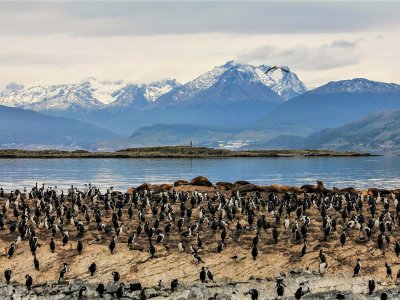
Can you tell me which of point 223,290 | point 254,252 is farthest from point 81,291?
point 254,252

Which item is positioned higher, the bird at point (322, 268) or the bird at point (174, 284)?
the bird at point (322, 268)

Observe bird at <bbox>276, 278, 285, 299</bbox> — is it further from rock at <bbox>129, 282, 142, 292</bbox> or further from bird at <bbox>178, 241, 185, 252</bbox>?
rock at <bbox>129, 282, 142, 292</bbox>

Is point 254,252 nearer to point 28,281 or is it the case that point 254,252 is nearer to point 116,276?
point 116,276

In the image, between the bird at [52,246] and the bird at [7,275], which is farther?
the bird at [52,246]

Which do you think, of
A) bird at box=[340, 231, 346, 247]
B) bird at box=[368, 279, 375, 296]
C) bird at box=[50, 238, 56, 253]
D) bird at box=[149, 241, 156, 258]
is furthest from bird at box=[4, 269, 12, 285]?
bird at box=[340, 231, 346, 247]

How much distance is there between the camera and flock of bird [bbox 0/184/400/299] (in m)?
40.4

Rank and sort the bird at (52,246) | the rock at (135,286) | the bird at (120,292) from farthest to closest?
the bird at (52,246) < the rock at (135,286) < the bird at (120,292)

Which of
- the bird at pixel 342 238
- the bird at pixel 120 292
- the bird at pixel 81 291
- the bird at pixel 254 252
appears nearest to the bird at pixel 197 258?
the bird at pixel 254 252

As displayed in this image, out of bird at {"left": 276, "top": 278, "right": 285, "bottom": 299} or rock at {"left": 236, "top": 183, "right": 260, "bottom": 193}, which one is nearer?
bird at {"left": 276, "top": 278, "right": 285, "bottom": 299}

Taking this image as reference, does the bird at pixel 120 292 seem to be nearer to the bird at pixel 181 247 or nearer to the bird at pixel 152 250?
the bird at pixel 152 250

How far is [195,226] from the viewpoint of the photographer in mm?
46250

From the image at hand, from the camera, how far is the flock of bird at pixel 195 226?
1591 inches

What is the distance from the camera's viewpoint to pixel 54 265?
40.3 meters

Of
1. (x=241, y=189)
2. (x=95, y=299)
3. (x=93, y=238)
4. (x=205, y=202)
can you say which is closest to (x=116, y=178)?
(x=241, y=189)
